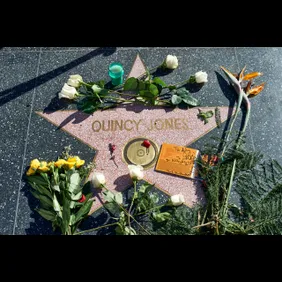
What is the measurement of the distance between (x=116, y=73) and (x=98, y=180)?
94 centimetres

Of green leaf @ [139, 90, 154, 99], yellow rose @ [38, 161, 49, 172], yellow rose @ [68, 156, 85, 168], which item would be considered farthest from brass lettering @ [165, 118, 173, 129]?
yellow rose @ [38, 161, 49, 172]

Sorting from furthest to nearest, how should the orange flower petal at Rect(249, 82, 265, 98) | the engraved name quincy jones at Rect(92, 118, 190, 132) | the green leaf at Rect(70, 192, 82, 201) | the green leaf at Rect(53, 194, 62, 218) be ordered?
the orange flower petal at Rect(249, 82, 265, 98), the engraved name quincy jones at Rect(92, 118, 190, 132), the green leaf at Rect(70, 192, 82, 201), the green leaf at Rect(53, 194, 62, 218)

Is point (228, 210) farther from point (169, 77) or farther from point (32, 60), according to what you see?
point (32, 60)

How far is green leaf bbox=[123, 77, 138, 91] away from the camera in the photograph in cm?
302

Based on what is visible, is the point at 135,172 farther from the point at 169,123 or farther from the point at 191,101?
the point at 191,101

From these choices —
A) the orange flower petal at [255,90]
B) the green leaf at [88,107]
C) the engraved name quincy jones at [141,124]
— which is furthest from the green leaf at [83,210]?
the orange flower petal at [255,90]

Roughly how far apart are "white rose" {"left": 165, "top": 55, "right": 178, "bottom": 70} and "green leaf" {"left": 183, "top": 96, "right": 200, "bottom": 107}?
334mm

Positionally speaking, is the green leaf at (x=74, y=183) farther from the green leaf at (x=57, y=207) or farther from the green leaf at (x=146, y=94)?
the green leaf at (x=146, y=94)

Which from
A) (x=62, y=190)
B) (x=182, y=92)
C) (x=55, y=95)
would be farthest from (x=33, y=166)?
(x=182, y=92)

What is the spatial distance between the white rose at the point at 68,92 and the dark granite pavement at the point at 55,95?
0.09 metres

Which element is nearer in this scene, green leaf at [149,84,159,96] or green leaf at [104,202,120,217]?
green leaf at [104,202,120,217]

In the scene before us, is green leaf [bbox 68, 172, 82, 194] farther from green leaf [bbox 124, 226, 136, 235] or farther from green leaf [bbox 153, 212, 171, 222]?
green leaf [bbox 153, 212, 171, 222]

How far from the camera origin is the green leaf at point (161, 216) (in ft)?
8.26

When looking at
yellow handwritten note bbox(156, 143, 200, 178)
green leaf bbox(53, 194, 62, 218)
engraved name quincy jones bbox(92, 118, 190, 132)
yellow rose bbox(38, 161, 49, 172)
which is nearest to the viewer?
green leaf bbox(53, 194, 62, 218)
